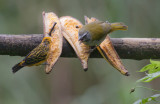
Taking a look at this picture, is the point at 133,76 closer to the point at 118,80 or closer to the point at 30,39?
the point at 118,80

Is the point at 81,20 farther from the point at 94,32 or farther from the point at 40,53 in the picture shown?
the point at 40,53

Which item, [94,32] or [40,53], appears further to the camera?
[94,32]

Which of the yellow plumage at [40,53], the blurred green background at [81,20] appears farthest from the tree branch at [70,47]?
the blurred green background at [81,20]

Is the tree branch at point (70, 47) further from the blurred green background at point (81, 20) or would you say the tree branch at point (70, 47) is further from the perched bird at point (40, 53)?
the blurred green background at point (81, 20)

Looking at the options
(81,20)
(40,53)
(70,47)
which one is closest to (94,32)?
(70,47)

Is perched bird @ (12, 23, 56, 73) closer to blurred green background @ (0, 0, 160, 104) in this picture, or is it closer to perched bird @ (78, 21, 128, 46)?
perched bird @ (78, 21, 128, 46)
